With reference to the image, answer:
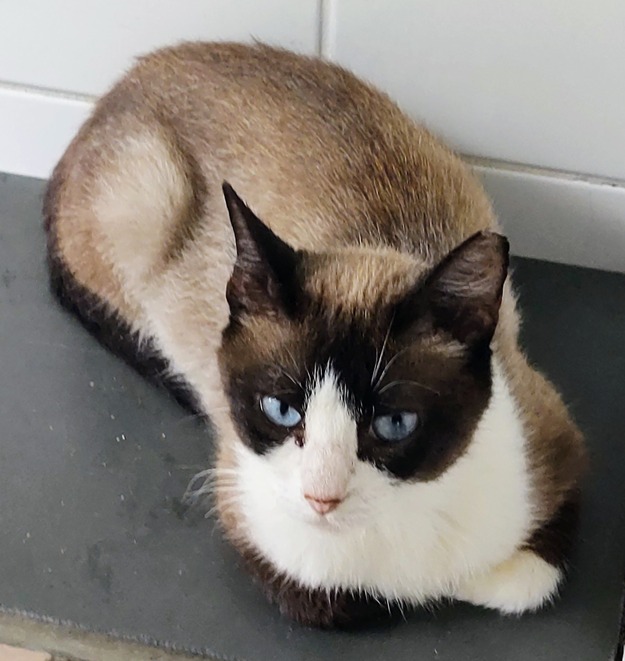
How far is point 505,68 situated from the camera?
4.30ft

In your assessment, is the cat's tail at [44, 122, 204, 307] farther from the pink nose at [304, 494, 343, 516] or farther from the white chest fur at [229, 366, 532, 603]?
the pink nose at [304, 494, 343, 516]

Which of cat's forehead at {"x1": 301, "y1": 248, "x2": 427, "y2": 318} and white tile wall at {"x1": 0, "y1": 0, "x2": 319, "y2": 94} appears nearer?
cat's forehead at {"x1": 301, "y1": 248, "x2": 427, "y2": 318}

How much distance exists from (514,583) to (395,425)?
1.05 ft

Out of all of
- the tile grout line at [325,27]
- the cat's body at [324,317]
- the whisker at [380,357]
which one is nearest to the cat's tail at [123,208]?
the cat's body at [324,317]

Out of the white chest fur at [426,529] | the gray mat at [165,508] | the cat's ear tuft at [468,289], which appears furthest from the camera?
the gray mat at [165,508]

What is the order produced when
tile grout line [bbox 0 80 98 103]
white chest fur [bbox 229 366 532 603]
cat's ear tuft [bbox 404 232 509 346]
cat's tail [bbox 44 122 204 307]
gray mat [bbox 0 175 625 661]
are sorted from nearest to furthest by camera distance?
cat's ear tuft [bbox 404 232 509 346], white chest fur [bbox 229 366 532 603], gray mat [bbox 0 175 625 661], cat's tail [bbox 44 122 204 307], tile grout line [bbox 0 80 98 103]

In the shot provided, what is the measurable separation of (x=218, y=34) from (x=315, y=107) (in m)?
0.26

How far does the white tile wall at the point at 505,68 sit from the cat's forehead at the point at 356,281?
0.47 meters

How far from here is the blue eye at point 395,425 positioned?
835mm

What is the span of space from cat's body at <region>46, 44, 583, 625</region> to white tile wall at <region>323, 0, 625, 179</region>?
0.40 feet

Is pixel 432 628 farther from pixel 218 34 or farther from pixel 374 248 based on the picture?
pixel 218 34

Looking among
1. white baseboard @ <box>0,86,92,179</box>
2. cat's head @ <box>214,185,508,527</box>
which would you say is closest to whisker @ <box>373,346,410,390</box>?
cat's head @ <box>214,185,508,527</box>

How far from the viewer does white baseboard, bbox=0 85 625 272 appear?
1402 mm

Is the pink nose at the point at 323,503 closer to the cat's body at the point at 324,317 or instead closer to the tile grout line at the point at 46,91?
the cat's body at the point at 324,317
